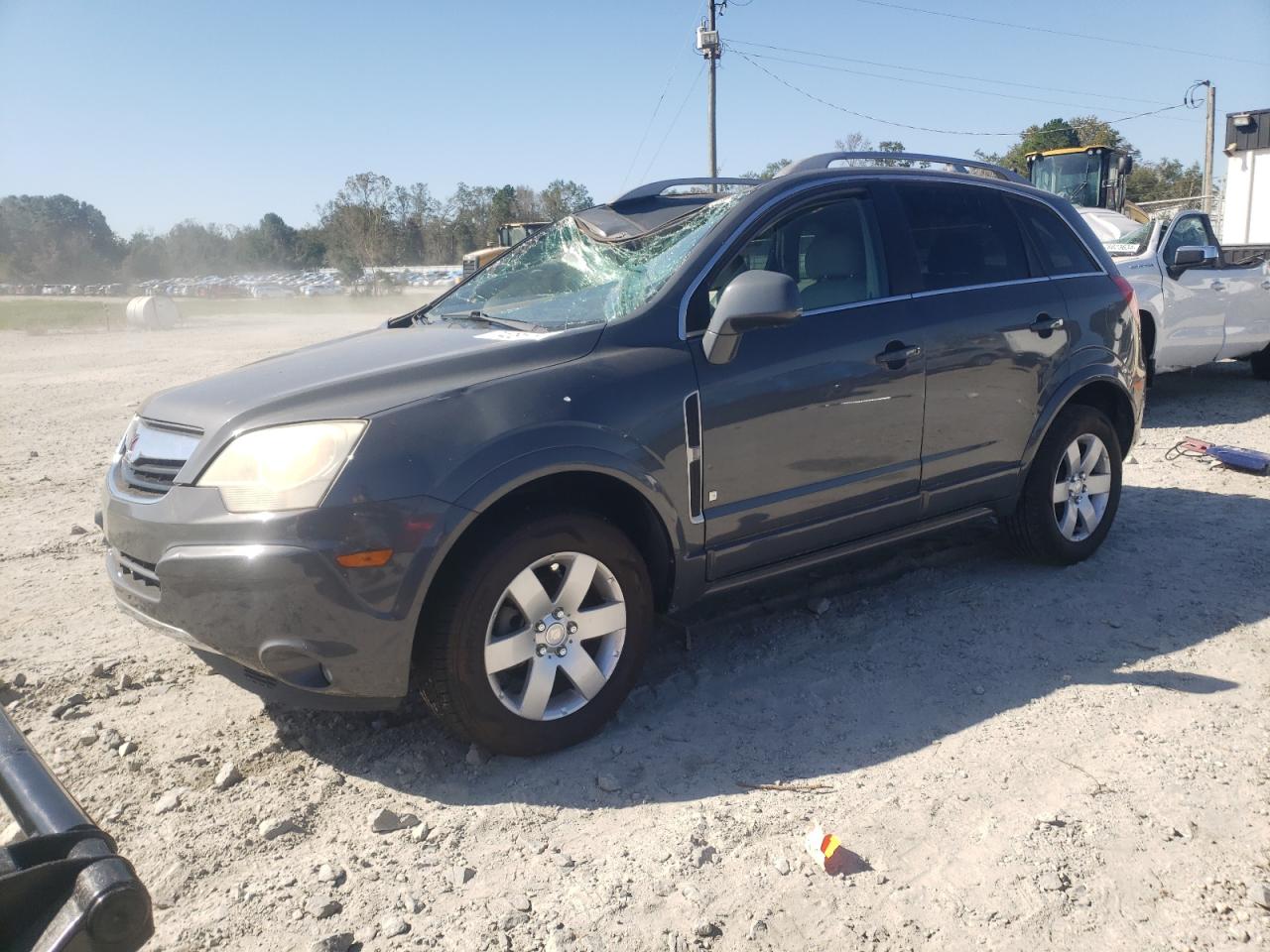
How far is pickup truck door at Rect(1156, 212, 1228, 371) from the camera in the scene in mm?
9016

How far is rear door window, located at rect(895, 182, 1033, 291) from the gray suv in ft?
0.05

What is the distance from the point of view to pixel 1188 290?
9141mm

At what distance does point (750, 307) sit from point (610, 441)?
0.68m

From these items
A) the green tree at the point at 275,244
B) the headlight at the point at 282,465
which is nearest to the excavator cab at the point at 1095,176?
the headlight at the point at 282,465

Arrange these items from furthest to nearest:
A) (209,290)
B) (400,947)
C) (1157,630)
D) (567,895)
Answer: (209,290), (1157,630), (567,895), (400,947)

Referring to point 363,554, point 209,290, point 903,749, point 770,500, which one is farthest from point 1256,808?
point 209,290

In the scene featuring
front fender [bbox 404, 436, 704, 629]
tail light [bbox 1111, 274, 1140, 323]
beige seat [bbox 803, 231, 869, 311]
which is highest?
beige seat [bbox 803, 231, 869, 311]

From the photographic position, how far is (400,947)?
242 centimetres

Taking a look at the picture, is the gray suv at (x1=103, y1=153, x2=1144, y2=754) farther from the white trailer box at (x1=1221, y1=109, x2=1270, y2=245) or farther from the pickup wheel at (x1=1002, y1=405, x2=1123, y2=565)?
the white trailer box at (x1=1221, y1=109, x2=1270, y2=245)

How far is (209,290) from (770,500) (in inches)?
2303

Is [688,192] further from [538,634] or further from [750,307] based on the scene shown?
[538,634]

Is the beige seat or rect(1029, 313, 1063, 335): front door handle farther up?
the beige seat

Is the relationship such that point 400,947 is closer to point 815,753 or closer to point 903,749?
point 815,753

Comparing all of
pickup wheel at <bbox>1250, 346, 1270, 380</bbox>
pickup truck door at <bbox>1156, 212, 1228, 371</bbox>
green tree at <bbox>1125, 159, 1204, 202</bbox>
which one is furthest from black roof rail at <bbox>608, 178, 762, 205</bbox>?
green tree at <bbox>1125, 159, 1204, 202</bbox>
